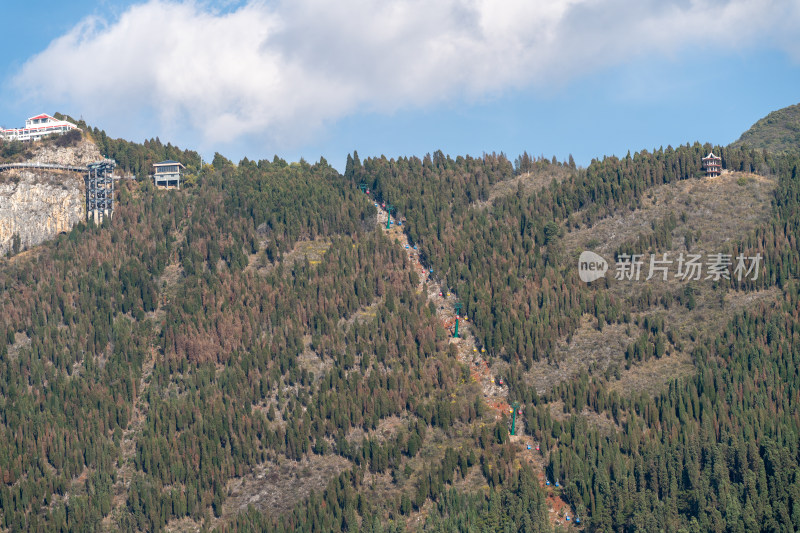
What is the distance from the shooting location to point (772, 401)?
621 ft

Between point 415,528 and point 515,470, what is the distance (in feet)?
54.7

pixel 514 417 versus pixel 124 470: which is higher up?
pixel 514 417

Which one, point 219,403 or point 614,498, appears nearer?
point 614,498

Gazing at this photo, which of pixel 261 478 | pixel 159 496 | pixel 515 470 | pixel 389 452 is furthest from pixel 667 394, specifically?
pixel 159 496

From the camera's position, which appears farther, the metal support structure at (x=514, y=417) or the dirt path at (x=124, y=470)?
the metal support structure at (x=514, y=417)

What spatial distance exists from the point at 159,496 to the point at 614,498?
6317 cm

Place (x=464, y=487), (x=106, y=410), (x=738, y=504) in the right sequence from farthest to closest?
(x=106, y=410) < (x=464, y=487) < (x=738, y=504)

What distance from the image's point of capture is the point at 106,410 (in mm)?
198500

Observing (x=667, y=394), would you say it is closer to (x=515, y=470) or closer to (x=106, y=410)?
(x=515, y=470)

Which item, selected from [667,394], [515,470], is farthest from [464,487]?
[667,394]

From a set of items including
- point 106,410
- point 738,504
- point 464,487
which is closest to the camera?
point 738,504

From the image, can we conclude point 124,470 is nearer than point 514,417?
Yes

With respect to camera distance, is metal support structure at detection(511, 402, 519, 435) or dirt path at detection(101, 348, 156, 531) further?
metal support structure at detection(511, 402, 519, 435)

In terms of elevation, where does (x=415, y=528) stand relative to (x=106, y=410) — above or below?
below
